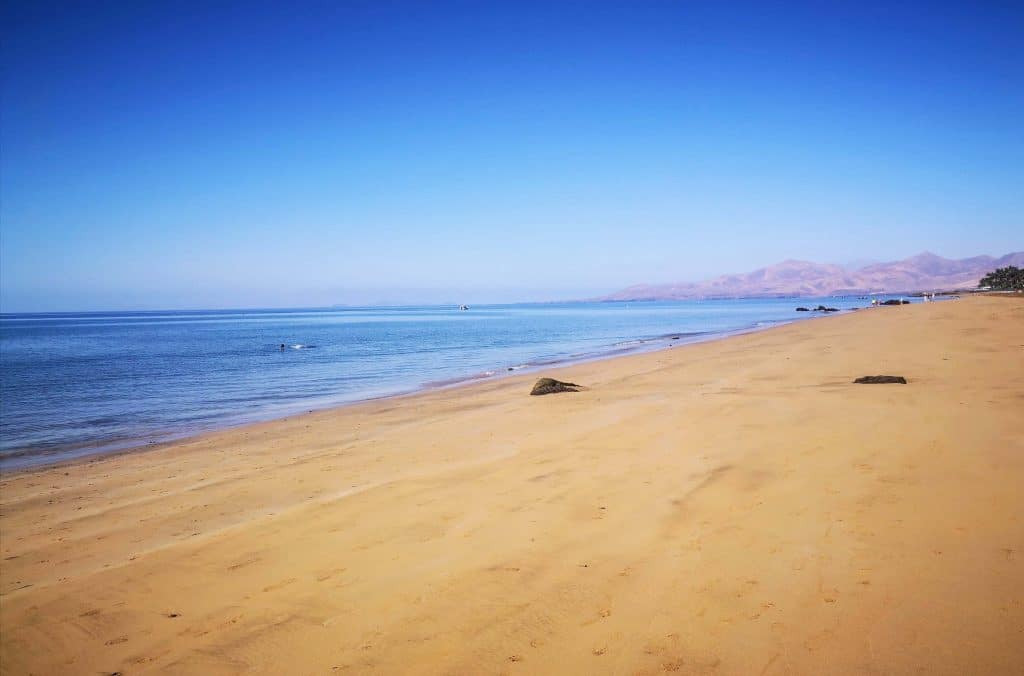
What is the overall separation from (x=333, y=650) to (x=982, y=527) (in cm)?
553

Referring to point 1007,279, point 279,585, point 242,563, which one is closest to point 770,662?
point 279,585

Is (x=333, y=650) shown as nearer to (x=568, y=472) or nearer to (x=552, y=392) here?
(x=568, y=472)

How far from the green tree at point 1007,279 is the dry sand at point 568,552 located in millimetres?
99442

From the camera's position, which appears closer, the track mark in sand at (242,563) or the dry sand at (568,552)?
the dry sand at (568,552)

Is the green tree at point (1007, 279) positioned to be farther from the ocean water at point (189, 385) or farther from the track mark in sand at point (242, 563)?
the track mark in sand at point (242, 563)

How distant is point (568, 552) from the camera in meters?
5.18

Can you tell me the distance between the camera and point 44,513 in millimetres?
9031

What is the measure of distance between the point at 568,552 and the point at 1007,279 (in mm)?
117649

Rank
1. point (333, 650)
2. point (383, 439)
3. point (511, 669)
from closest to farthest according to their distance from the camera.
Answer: point (511, 669) → point (333, 650) → point (383, 439)

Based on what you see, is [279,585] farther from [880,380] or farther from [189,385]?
[189,385]

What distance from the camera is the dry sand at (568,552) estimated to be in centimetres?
371

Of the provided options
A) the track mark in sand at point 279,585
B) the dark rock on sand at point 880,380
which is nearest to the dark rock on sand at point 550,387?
the dark rock on sand at point 880,380

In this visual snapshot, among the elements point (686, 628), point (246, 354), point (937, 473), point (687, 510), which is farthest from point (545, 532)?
point (246, 354)

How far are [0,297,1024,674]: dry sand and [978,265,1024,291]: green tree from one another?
326ft
